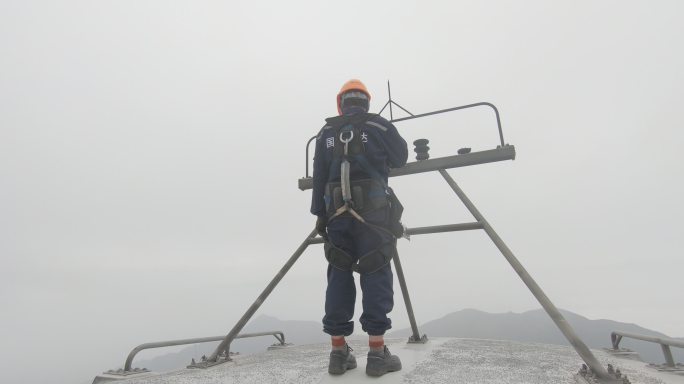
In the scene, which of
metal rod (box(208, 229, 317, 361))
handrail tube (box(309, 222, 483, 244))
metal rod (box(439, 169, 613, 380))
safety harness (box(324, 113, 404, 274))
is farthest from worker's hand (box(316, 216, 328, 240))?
metal rod (box(439, 169, 613, 380))

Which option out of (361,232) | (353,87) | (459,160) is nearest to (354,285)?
(361,232)

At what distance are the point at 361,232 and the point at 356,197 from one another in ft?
1.10

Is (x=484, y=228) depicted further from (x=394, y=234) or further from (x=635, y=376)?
(x=635, y=376)

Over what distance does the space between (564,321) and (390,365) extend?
151 centimetres

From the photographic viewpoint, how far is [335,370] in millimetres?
2969

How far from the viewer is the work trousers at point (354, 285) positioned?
9.82 feet

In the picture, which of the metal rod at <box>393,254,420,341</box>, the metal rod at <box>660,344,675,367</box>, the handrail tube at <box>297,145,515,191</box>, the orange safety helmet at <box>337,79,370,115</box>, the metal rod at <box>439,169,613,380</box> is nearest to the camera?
the metal rod at <box>439,169,613,380</box>

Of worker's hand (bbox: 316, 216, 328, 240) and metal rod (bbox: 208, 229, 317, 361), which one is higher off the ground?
worker's hand (bbox: 316, 216, 328, 240)

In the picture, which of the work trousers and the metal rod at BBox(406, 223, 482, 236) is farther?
the metal rod at BBox(406, 223, 482, 236)

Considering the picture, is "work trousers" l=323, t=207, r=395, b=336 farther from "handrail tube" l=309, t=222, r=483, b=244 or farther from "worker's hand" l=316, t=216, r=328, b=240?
"handrail tube" l=309, t=222, r=483, b=244

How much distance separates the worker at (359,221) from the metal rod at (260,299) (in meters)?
0.95

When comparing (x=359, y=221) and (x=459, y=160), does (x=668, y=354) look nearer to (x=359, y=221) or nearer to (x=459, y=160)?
(x=459, y=160)

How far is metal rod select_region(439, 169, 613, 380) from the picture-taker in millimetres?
2555

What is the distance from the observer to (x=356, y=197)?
3117 mm
